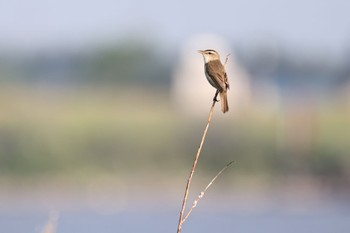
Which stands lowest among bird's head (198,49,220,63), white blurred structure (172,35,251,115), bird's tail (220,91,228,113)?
white blurred structure (172,35,251,115)

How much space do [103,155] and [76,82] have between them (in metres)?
23.1

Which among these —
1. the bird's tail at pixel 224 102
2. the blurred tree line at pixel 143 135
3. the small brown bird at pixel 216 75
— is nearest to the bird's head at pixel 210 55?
the small brown bird at pixel 216 75

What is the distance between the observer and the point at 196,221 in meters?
18.2

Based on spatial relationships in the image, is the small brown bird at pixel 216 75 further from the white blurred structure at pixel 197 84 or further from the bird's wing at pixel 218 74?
the white blurred structure at pixel 197 84

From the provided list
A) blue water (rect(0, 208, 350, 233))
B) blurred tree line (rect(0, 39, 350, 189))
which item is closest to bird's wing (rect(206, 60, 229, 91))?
blue water (rect(0, 208, 350, 233))

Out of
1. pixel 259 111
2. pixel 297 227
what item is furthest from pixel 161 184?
pixel 259 111

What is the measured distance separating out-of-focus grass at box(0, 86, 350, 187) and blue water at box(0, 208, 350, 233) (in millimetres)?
2951

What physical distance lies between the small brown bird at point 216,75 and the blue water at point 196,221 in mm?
8552

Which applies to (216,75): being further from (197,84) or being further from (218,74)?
(197,84)

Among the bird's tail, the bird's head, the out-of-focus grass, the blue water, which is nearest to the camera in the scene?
the bird's tail

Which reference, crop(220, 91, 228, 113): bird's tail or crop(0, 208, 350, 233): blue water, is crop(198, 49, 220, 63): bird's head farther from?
crop(0, 208, 350, 233): blue water

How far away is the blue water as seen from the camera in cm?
1584

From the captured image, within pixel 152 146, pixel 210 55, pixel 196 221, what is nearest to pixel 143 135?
pixel 152 146

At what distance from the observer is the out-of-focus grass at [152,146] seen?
2342 centimetres
